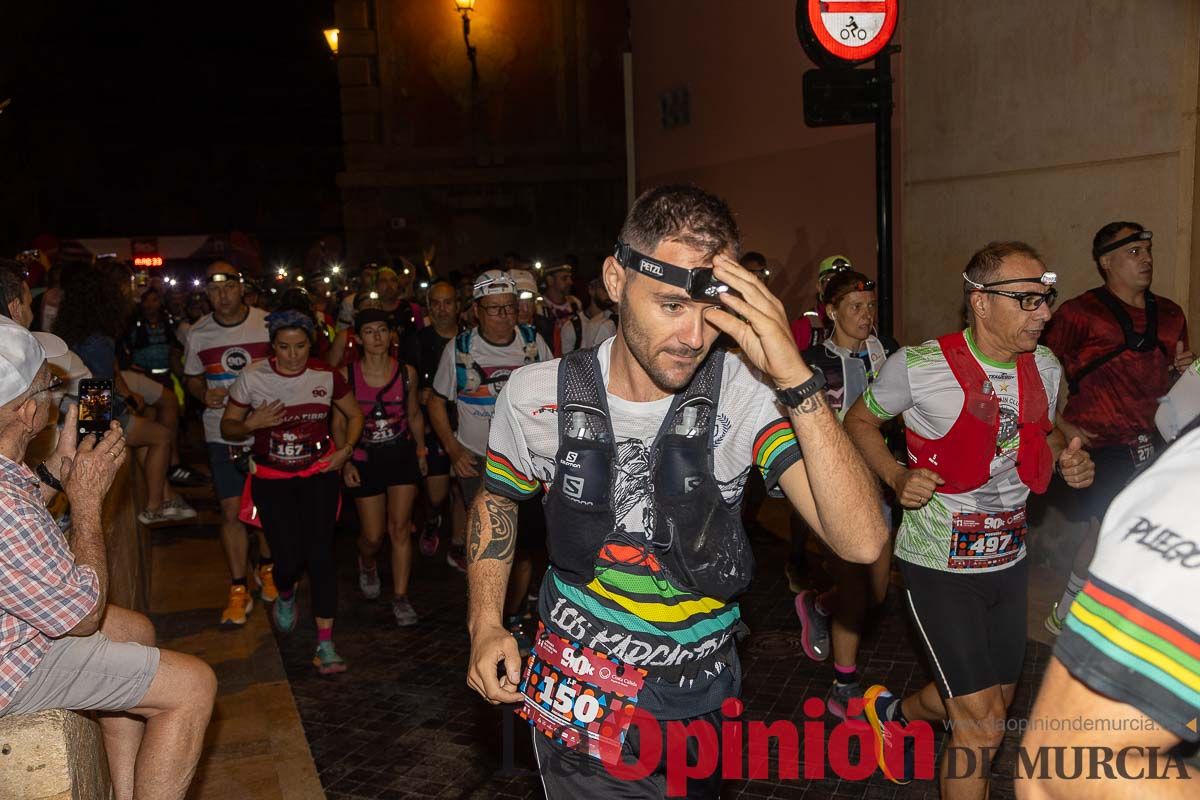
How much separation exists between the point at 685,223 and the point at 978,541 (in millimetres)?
2159

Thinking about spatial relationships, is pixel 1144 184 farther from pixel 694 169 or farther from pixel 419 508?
pixel 694 169

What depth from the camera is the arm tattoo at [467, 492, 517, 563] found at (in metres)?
3.09

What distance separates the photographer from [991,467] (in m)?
4.18

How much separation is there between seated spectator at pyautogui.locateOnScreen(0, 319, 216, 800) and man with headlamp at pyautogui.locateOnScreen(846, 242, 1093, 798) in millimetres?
2889

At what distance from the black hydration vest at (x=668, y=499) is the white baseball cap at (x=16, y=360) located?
182 cm

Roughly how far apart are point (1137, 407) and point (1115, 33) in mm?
2823

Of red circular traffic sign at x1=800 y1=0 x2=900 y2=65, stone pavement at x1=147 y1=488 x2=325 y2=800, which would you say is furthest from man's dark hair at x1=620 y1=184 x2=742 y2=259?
red circular traffic sign at x1=800 y1=0 x2=900 y2=65

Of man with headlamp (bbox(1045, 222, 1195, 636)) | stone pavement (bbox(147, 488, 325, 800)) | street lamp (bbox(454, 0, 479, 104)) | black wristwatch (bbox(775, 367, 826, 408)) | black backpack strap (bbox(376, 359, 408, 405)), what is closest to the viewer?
black wristwatch (bbox(775, 367, 826, 408))

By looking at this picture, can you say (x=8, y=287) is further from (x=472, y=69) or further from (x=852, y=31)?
(x=472, y=69)

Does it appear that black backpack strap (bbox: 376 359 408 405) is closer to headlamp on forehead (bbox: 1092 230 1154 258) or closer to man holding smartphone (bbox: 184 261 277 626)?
man holding smartphone (bbox: 184 261 277 626)

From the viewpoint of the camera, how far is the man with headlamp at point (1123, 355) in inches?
249

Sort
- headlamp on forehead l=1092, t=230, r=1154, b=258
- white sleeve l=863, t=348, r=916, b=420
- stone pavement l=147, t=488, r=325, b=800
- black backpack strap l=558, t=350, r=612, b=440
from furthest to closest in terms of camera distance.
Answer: headlamp on forehead l=1092, t=230, r=1154, b=258, stone pavement l=147, t=488, r=325, b=800, white sleeve l=863, t=348, r=916, b=420, black backpack strap l=558, t=350, r=612, b=440

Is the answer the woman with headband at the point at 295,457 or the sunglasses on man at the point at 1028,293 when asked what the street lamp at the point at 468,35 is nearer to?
the woman with headband at the point at 295,457

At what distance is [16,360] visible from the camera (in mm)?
Result: 3328
